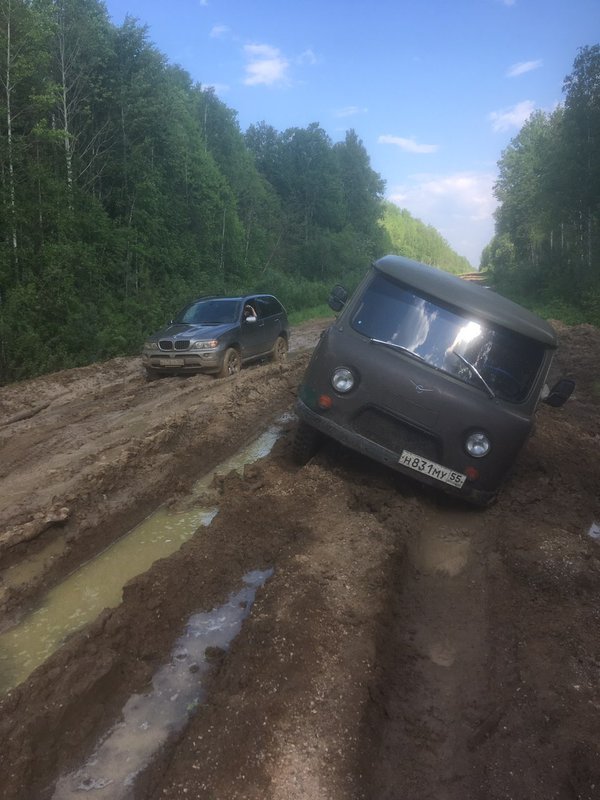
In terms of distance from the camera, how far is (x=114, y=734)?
3.02m

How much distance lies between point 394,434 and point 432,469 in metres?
0.48

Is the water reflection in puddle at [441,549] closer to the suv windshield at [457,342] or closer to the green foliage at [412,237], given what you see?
the suv windshield at [457,342]

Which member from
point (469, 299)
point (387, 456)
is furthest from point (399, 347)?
point (387, 456)

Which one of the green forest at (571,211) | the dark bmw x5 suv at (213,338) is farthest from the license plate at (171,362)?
the green forest at (571,211)

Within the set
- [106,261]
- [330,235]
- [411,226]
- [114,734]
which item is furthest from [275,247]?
[411,226]

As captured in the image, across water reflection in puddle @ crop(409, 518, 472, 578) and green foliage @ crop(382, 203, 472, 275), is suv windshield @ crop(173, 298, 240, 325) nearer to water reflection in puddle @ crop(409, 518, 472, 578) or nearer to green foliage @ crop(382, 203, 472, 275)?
water reflection in puddle @ crop(409, 518, 472, 578)

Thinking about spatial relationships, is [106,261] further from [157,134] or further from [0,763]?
[0,763]

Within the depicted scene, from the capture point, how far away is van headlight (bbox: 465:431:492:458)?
557 cm

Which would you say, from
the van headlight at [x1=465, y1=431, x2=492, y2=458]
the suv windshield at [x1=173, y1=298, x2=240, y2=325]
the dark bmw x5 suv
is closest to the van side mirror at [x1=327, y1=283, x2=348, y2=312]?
the van headlight at [x1=465, y1=431, x2=492, y2=458]

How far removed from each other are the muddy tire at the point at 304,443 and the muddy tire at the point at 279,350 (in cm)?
845

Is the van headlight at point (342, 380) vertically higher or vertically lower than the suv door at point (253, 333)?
higher

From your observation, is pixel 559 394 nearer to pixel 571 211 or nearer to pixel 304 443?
pixel 304 443

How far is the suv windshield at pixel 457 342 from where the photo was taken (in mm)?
5797

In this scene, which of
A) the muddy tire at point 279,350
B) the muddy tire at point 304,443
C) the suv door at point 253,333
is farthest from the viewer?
the muddy tire at point 279,350
